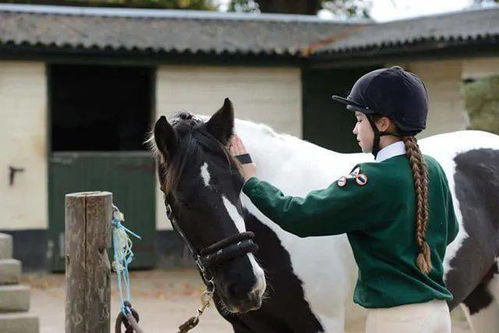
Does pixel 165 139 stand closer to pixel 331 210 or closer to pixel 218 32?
pixel 331 210

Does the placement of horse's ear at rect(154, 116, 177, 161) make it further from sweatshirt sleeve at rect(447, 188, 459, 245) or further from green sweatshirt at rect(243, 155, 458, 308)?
sweatshirt sleeve at rect(447, 188, 459, 245)

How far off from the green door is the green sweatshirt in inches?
295

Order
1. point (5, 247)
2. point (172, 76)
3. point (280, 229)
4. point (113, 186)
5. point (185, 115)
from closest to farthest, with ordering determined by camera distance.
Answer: point (185, 115) < point (280, 229) < point (5, 247) < point (113, 186) < point (172, 76)

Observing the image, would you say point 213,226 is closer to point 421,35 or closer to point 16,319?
point 16,319

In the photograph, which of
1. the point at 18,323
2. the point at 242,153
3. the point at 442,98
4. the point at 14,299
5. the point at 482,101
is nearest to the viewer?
the point at 242,153

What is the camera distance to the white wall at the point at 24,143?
390 inches

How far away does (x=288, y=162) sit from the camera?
12.1ft

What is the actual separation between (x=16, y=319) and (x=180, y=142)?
320cm

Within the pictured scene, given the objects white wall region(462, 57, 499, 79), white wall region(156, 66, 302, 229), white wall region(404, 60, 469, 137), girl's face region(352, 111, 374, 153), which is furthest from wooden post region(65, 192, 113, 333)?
white wall region(404, 60, 469, 137)

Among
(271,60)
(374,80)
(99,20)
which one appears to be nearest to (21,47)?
(99,20)

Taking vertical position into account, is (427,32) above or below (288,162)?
above

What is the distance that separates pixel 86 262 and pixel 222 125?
711 mm

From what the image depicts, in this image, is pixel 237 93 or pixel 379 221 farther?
pixel 237 93

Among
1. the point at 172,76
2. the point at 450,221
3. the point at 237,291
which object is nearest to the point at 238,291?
the point at 237,291
